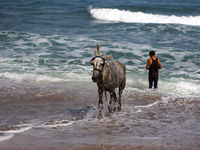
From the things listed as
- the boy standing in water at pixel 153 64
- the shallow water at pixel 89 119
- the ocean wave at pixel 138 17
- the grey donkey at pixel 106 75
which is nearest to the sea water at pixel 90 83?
the shallow water at pixel 89 119

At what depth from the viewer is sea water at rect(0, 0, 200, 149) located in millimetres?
6652

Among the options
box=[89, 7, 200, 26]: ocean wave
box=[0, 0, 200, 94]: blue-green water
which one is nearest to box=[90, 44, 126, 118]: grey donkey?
box=[0, 0, 200, 94]: blue-green water

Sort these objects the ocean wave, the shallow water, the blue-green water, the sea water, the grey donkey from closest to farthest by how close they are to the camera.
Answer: the shallow water < the sea water < the grey donkey < the blue-green water < the ocean wave

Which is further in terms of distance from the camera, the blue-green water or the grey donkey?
the blue-green water

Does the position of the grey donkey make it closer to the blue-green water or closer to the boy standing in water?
the boy standing in water

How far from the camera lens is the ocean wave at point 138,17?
102 feet

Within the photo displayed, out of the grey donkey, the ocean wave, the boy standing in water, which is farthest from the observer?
the ocean wave

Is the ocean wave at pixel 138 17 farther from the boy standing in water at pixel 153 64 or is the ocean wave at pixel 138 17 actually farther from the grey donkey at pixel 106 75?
the grey donkey at pixel 106 75

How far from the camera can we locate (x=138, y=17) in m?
33.9

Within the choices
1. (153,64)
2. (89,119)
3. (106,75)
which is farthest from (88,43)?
(106,75)

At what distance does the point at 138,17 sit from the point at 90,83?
76.9ft

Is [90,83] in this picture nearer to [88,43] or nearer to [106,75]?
[106,75]

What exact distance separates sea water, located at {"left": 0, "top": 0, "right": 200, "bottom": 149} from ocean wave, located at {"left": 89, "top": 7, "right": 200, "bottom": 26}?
939 mm

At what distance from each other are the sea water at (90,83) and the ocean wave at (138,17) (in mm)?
939
